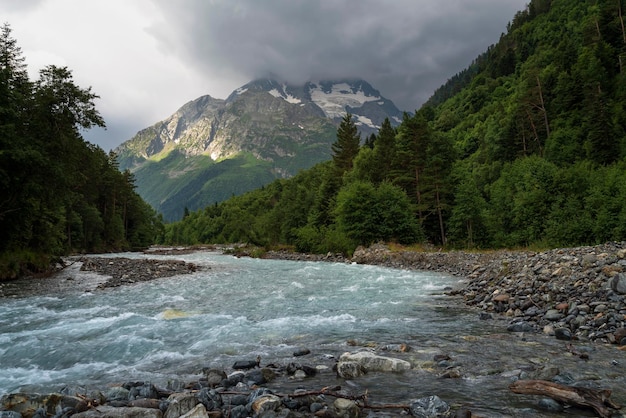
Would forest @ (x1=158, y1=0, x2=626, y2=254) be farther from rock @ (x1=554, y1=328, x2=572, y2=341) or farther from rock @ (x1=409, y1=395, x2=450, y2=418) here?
rock @ (x1=409, y1=395, x2=450, y2=418)

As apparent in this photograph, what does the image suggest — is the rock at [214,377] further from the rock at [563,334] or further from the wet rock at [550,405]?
the rock at [563,334]

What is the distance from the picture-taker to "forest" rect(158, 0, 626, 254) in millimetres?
38250

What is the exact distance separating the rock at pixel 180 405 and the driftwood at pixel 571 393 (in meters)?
5.28

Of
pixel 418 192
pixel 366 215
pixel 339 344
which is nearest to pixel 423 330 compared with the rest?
pixel 339 344

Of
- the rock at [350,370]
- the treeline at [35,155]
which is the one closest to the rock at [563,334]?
the rock at [350,370]

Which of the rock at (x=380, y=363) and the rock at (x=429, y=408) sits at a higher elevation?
the rock at (x=429, y=408)

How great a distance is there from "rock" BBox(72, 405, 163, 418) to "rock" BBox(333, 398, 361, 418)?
2.63m

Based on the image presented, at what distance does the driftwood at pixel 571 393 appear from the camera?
5.31m

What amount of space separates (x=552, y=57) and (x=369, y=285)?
97.7m

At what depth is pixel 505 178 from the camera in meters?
62.1

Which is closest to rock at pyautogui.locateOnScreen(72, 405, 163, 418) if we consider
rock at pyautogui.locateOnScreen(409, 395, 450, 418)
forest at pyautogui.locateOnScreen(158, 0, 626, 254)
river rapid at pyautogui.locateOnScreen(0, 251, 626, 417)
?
river rapid at pyautogui.locateOnScreen(0, 251, 626, 417)

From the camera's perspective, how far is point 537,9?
155250 mm

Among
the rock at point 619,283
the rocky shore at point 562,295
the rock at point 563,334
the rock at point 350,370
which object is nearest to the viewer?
the rock at point 350,370

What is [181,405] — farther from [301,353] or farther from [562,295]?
[562,295]
